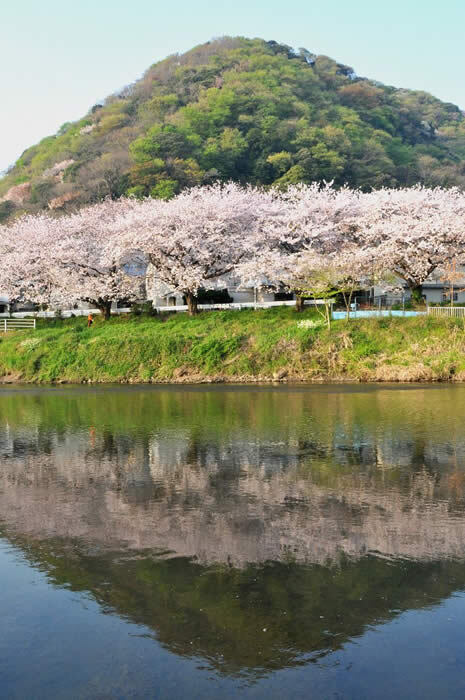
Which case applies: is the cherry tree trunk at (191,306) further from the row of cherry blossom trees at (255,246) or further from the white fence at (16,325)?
the white fence at (16,325)

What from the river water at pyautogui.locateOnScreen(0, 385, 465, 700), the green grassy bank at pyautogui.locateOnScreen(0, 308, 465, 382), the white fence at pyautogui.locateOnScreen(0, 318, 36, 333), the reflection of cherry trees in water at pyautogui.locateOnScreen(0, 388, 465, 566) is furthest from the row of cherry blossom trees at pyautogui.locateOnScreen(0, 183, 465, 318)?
the river water at pyautogui.locateOnScreen(0, 385, 465, 700)

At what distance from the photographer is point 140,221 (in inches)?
1874

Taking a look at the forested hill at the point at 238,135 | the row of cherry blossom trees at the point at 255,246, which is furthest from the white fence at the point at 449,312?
the forested hill at the point at 238,135

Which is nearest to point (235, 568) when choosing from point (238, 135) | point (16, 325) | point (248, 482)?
point (248, 482)

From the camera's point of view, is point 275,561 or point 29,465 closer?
point 275,561

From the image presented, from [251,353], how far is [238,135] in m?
79.5

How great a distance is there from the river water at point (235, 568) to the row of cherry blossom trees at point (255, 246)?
27979 mm

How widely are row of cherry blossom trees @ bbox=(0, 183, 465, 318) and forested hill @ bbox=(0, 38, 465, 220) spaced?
3198 cm

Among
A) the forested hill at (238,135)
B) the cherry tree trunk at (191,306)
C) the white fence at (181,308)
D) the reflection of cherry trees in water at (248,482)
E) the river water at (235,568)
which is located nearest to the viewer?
the river water at (235,568)

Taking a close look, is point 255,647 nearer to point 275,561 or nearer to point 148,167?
point 275,561

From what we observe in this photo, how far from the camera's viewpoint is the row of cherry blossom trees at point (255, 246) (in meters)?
44.8

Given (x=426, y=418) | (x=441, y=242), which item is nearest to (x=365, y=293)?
(x=441, y=242)

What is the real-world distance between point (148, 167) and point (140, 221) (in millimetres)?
45464

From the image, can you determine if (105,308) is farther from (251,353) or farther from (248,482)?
(248,482)
